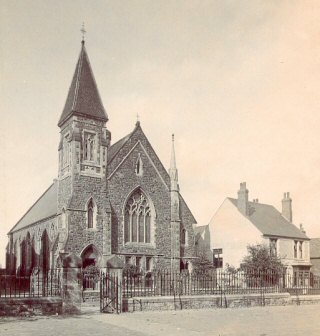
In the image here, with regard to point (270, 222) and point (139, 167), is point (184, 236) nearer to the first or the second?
point (139, 167)

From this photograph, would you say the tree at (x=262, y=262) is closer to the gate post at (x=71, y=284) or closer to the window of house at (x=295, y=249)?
the window of house at (x=295, y=249)

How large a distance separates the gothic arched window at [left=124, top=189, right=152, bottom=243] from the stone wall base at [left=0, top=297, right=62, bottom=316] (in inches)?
651

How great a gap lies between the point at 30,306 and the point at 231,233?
30.5m

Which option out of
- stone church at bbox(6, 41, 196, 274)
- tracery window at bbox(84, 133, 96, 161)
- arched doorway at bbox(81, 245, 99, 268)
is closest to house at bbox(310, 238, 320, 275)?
stone church at bbox(6, 41, 196, 274)

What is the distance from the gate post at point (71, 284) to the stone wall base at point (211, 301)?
2.24 metres

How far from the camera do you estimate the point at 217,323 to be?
16.2m

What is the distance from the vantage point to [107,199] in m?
34.0

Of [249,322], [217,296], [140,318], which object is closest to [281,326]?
[249,322]

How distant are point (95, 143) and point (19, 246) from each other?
21.8 meters

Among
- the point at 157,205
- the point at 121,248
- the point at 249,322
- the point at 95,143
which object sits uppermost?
the point at 95,143

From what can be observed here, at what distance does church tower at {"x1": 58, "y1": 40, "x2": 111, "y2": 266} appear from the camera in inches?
1265

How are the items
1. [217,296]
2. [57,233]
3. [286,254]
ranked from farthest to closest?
1. [286,254]
2. [57,233]
3. [217,296]

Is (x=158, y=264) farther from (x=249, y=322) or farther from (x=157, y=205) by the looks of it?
(x=249, y=322)

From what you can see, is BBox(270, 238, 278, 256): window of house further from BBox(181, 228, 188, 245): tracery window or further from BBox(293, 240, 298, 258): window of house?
BBox(181, 228, 188, 245): tracery window
